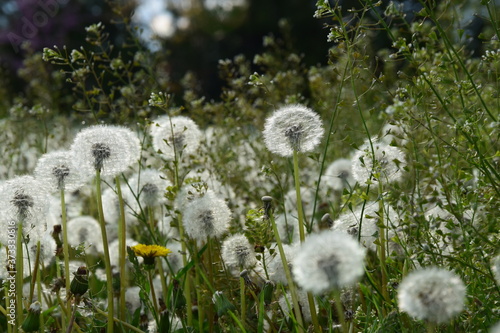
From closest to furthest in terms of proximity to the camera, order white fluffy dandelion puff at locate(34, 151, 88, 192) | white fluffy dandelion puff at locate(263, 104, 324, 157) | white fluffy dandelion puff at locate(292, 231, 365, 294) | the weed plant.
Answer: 1. white fluffy dandelion puff at locate(292, 231, 365, 294)
2. the weed plant
3. white fluffy dandelion puff at locate(263, 104, 324, 157)
4. white fluffy dandelion puff at locate(34, 151, 88, 192)

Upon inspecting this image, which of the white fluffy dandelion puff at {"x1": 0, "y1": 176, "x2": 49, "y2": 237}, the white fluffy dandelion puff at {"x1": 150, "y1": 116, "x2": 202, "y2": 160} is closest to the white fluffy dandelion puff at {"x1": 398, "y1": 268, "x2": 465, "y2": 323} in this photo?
the white fluffy dandelion puff at {"x1": 0, "y1": 176, "x2": 49, "y2": 237}

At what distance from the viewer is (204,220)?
235 cm

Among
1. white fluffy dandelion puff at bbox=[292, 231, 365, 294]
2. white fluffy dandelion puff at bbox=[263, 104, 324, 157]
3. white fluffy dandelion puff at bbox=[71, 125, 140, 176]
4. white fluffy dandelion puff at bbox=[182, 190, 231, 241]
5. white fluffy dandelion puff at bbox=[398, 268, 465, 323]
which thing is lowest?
white fluffy dandelion puff at bbox=[398, 268, 465, 323]

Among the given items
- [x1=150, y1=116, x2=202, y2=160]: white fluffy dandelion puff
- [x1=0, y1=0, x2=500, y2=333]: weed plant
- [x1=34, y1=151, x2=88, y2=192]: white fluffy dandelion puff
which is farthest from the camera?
[x1=150, y1=116, x2=202, y2=160]: white fluffy dandelion puff

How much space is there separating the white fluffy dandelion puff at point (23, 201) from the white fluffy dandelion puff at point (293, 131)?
84cm

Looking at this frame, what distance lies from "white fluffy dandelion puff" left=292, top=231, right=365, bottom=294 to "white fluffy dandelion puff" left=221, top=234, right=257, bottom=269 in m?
0.95

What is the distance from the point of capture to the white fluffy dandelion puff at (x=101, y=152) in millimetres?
2186

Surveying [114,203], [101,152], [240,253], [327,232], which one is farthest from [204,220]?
[114,203]

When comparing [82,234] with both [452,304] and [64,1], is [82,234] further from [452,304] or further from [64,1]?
[64,1]

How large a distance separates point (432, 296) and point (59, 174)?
151cm

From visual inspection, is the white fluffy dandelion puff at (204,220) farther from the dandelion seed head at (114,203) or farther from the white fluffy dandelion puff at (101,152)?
the dandelion seed head at (114,203)

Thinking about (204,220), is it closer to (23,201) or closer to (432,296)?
(23,201)

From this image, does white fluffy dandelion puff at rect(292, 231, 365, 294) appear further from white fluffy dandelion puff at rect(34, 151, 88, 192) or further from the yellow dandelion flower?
white fluffy dandelion puff at rect(34, 151, 88, 192)

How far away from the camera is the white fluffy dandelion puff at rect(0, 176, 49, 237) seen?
2127mm
